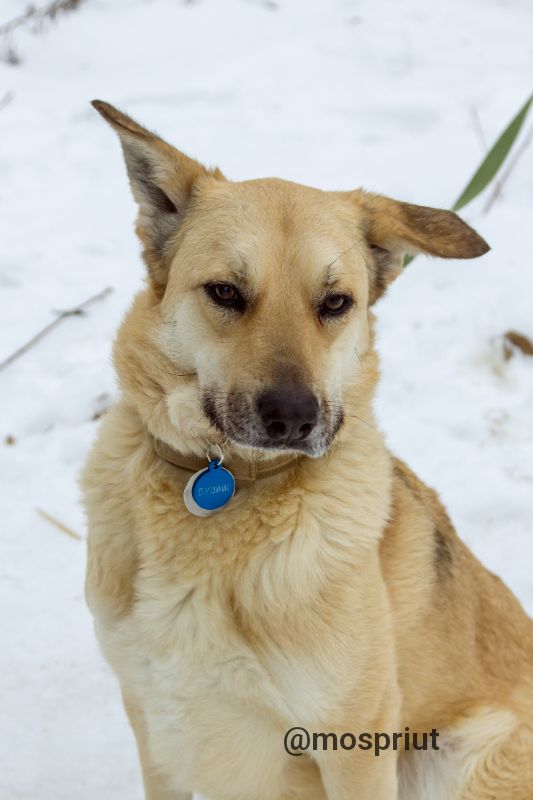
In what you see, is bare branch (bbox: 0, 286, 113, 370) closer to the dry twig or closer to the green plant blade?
the dry twig

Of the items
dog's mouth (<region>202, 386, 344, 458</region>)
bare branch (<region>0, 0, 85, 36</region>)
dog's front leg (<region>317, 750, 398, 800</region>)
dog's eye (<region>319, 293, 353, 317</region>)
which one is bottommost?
dog's front leg (<region>317, 750, 398, 800</region>)

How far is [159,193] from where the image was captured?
9.58 ft

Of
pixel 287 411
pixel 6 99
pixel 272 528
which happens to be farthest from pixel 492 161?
pixel 6 99

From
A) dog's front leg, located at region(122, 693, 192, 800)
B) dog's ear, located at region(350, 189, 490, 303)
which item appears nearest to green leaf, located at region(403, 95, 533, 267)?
dog's ear, located at region(350, 189, 490, 303)

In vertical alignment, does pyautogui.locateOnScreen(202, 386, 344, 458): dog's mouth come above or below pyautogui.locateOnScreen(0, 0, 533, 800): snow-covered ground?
above

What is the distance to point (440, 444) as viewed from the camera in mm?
4918

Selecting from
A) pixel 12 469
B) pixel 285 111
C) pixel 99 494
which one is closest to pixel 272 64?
pixel 285 111

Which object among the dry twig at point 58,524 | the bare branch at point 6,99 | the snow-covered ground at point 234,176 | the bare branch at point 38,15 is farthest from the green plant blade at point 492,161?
the bare branch at point 38,15

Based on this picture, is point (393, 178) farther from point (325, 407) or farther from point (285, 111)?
point (325, 407)

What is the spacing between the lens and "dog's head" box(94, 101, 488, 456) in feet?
8.31

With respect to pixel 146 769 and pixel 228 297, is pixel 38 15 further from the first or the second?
pixel 146 769

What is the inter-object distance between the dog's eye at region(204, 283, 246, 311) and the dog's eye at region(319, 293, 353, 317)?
246 millimetres

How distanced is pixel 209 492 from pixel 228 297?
0.57 m

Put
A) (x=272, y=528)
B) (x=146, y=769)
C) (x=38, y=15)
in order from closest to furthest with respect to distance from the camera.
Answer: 1. (x=272, y=528)
2. (x=146, y=769)
3. (x=38, y=15)
